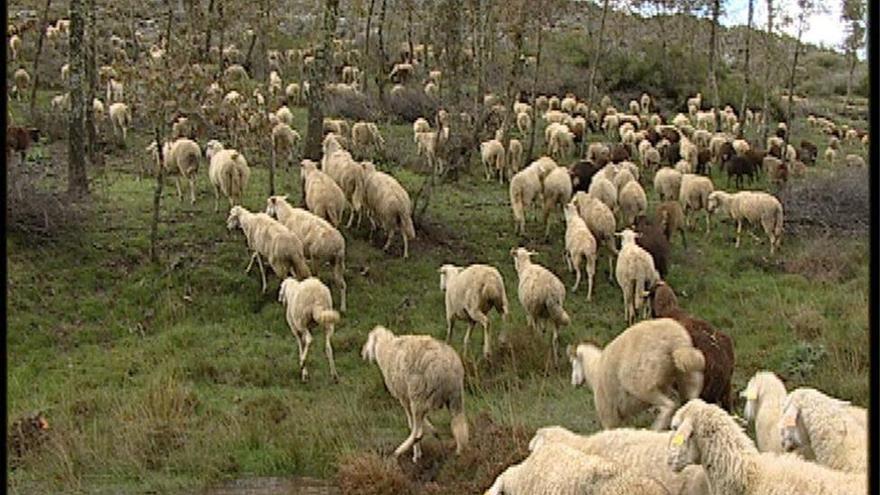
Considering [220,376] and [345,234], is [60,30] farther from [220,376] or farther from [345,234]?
[220,376]

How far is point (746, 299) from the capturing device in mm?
16312

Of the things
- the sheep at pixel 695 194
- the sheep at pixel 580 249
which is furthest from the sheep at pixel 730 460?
the sheep at pixel 695 194

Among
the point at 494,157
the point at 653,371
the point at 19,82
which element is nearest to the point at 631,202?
the point at 494,157

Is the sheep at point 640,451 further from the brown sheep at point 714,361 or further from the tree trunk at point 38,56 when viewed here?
the tree trunk at point 38,56

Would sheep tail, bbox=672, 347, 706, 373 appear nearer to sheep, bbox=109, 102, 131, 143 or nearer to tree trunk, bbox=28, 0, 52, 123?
tree trunk, bbox=28, 0, 52, 123

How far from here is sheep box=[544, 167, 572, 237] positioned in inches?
757

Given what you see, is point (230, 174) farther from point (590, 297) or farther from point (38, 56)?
point (38, 56)

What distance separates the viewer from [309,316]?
12781 mm

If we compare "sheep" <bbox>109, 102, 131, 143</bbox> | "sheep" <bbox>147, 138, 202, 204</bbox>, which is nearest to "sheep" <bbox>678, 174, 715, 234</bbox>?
"sheep" <bbox>147, 138, 202, 204</bbox>

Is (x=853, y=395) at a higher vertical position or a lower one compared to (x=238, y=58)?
lower

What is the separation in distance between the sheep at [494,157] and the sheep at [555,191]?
429 cm

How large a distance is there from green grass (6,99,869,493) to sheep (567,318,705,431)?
1.17m

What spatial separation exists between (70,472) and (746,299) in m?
10.5
